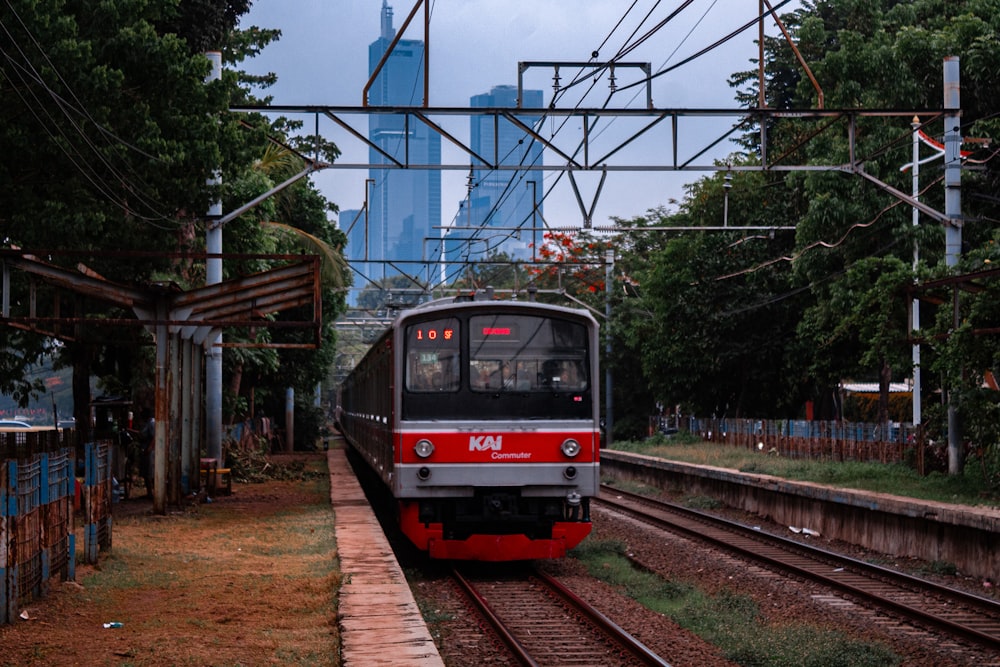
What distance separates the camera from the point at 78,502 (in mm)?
16688

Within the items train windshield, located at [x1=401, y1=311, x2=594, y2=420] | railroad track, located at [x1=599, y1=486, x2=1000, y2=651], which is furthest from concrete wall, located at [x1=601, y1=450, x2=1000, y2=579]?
train windshield, located at [x1=401, y1=311, x2=594, y2=420]

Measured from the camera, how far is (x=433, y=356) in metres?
14.0

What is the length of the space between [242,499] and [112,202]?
21.1 feet

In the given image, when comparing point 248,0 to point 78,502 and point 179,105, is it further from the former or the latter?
point 78,502

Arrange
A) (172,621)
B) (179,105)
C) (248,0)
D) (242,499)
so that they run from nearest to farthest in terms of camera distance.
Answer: (172,621) < (179,105) < (242,499) < (248,0)

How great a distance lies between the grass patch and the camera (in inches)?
358

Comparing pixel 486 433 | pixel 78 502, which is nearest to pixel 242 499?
pixel 78 502

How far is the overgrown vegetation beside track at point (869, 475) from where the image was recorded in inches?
667

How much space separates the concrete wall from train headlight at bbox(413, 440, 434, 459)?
612 cm

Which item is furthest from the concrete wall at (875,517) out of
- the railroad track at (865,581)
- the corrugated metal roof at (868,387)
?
the corrugated metal roof at (868,387)

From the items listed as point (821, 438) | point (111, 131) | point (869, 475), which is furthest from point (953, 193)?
point (111, 131)

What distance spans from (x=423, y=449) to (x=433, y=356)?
1109 mm

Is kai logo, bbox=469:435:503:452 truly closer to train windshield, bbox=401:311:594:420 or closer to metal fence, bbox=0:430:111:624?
train windshield, bbox=401:311:594:420

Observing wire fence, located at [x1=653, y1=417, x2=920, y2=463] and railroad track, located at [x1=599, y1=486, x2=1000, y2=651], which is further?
wire fence, located at [x1=653, y1=417, x2=920, y2=463]
